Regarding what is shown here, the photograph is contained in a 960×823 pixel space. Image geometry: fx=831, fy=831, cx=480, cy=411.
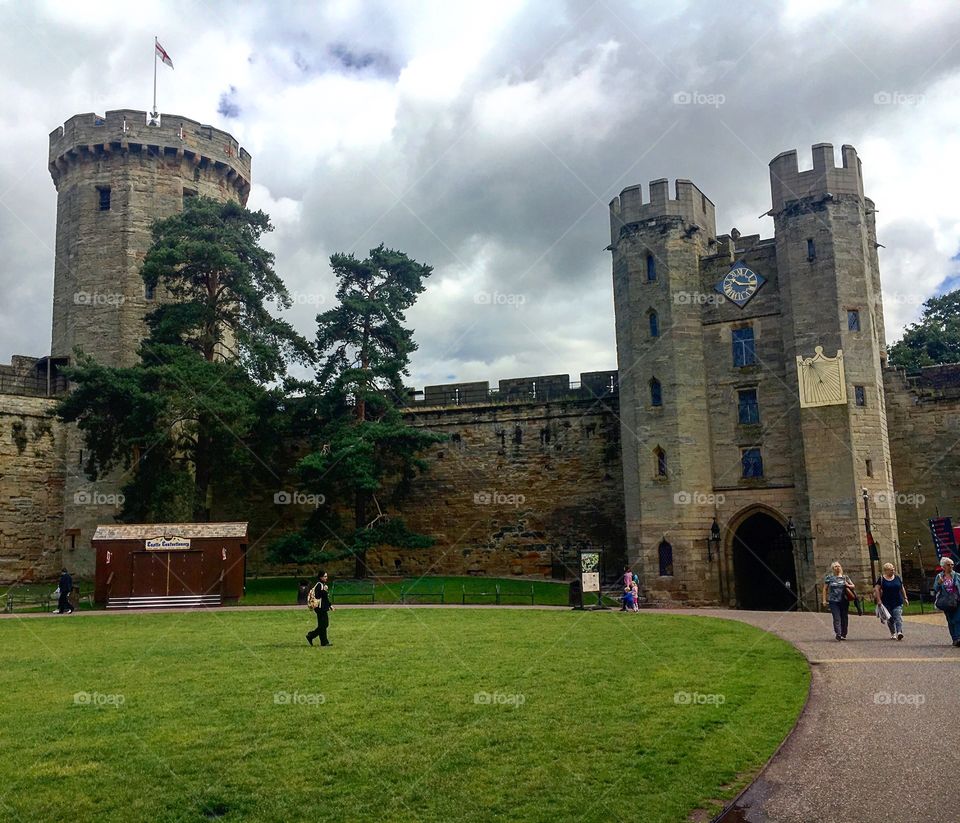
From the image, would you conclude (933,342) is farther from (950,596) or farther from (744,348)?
(950,596)

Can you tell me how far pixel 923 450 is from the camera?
2877 cm

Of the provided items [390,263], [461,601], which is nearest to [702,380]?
[461,601]

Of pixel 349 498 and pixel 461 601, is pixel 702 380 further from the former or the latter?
pixel 349 498

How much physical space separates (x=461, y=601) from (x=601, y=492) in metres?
8.93

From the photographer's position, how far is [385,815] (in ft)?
19.2

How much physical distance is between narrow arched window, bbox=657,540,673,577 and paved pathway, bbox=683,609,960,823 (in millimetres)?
14269

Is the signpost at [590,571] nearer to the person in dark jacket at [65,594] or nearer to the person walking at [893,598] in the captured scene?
the person walking at [893,598]
